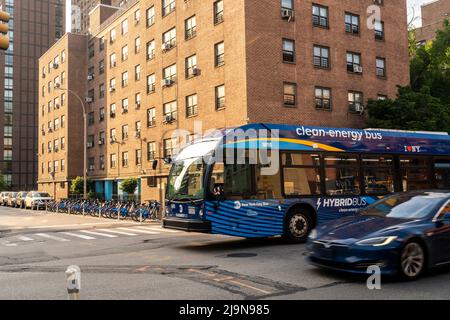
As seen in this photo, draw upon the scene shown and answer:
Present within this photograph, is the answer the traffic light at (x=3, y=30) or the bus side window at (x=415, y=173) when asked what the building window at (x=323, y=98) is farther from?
the traffic light at (x=3, y=30)

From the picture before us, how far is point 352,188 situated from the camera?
13516 mm

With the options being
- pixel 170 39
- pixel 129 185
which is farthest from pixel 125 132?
pixel 170 39

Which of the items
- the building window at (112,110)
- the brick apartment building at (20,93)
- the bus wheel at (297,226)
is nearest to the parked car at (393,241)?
the bus wheel at (297,226)

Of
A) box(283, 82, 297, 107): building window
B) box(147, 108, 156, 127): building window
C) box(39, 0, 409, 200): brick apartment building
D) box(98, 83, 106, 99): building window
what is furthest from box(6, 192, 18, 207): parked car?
box(283, 82, 297, 107): building window

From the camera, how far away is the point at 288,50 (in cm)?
2864

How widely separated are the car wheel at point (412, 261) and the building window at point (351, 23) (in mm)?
26968

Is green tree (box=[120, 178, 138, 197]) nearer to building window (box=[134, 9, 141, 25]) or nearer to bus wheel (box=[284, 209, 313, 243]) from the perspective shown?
building window (box=[134, 9, 141, 25])

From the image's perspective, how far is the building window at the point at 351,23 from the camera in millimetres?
31797

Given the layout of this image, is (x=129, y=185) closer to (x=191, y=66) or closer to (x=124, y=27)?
(x=191, y=66)

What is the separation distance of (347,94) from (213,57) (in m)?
9.52

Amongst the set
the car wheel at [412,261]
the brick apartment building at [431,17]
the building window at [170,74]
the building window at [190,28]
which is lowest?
the car wheel at [412,261]

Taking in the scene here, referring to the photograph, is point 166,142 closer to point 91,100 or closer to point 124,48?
point 124,48

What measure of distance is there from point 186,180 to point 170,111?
76.4 ft
